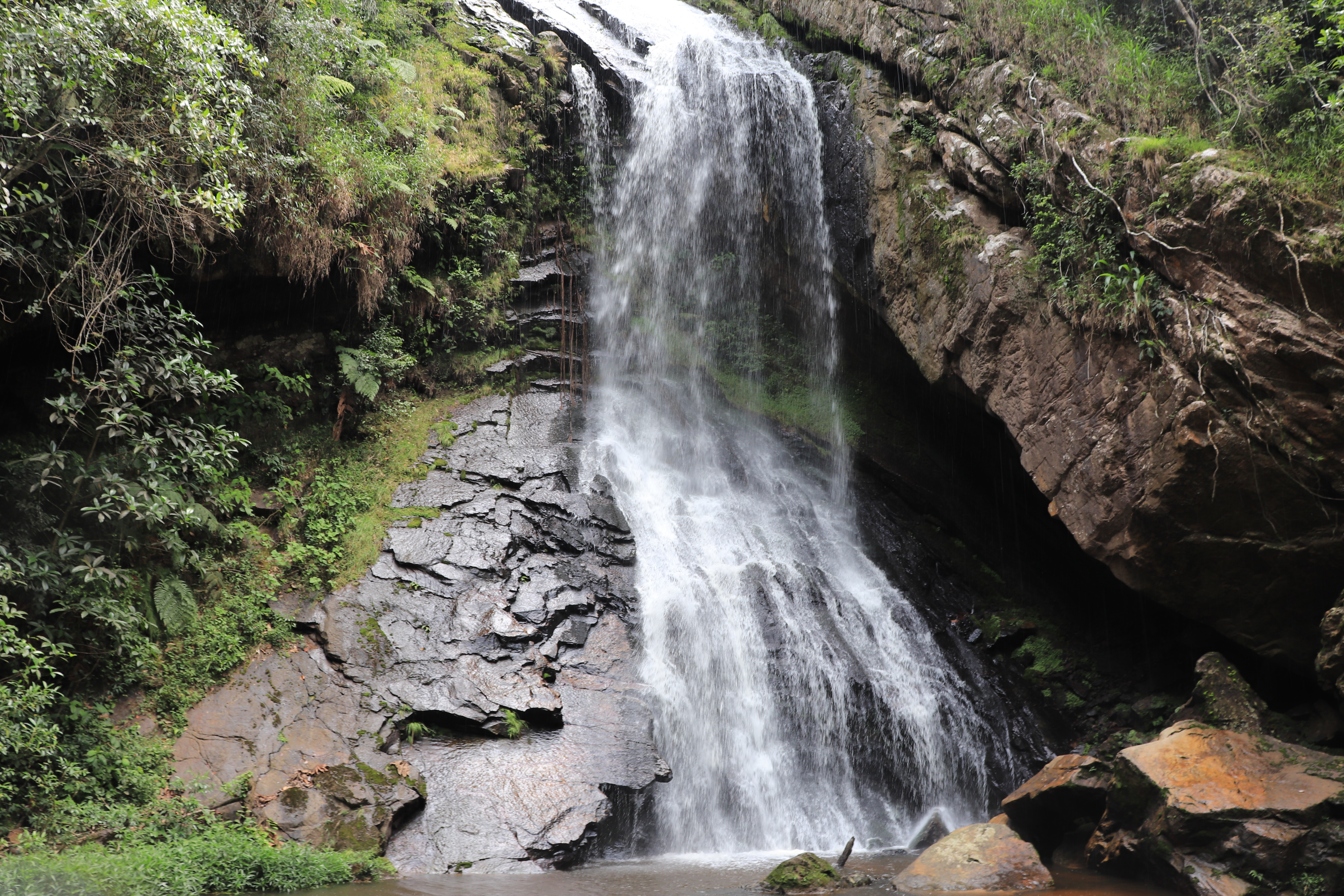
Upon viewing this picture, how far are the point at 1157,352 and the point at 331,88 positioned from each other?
37.0ft

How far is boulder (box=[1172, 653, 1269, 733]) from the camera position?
761cm

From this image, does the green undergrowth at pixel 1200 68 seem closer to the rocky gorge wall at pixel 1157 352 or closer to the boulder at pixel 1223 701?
the rocky gorge wall at pixel 1157 352

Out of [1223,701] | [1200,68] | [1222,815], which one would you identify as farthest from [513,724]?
[1200,68]

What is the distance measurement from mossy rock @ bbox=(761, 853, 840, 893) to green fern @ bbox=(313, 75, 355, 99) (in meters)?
10.6

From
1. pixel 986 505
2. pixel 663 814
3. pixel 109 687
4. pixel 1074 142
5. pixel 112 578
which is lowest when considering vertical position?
pixel 663 814

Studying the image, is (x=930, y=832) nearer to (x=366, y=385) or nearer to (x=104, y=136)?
(x=366, y=385)

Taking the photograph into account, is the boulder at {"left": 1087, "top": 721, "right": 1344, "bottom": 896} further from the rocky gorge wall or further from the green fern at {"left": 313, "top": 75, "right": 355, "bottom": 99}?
the green fern at {"left": 313, "top": 75, "right": 355, "bottom": 99}

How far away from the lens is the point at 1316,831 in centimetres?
621

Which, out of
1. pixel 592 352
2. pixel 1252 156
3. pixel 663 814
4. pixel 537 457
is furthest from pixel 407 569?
pixel 1252 156

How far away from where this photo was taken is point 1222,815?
21.3ft

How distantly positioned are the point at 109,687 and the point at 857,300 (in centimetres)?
1249

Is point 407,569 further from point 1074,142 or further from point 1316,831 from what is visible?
point 1074,142

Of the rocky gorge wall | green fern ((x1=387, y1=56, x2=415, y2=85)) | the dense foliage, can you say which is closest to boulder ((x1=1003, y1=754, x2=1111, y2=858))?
the rocky gorge wall

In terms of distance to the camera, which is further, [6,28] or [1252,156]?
[1252,156]
